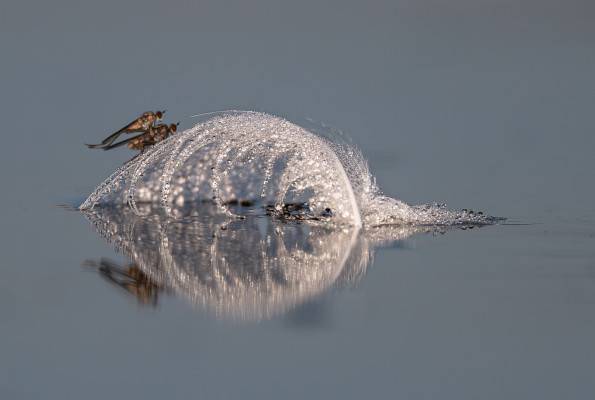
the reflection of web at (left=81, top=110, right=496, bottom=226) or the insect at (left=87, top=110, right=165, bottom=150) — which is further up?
the insect at (left=87, top=110, right=165, bottom=150)

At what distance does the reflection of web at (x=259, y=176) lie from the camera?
310 inches

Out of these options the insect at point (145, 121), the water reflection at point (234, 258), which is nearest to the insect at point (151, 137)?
the insect at point (145, 121)

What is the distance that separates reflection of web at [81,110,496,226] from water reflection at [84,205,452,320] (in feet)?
0.77

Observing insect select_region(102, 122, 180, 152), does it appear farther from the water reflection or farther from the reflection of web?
the water reflection

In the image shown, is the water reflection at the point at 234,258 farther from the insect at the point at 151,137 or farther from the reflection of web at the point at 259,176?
the insect at the point at 151,137

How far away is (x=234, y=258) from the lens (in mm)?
6430

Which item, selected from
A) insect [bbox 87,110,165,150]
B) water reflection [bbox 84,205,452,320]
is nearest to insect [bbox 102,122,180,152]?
insect [bbox 87,110,165,150]

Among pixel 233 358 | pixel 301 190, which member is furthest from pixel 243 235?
pixel 233 358

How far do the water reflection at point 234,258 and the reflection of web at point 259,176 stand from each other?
0.77ft

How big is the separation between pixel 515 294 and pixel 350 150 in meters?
2.83

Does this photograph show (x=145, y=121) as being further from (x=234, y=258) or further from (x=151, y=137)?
(x=234, y=258)

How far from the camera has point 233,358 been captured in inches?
169

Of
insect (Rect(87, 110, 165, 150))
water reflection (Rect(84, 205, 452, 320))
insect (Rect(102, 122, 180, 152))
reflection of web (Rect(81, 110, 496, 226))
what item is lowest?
water reflection (Rect(84, 205, 452, 320))

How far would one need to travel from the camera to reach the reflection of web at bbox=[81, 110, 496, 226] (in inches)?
310
